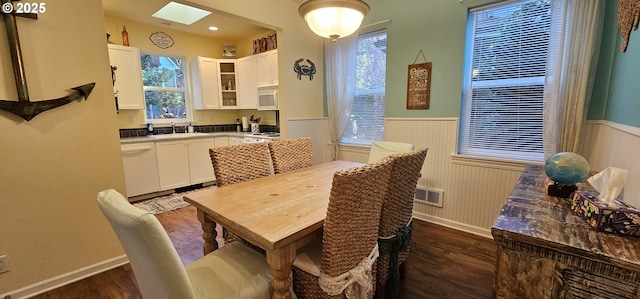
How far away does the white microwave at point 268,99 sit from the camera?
403 cm

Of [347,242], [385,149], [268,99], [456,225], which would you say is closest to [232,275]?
[347,242]

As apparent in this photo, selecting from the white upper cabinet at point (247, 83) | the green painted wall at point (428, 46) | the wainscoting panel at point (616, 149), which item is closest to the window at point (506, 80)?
the green painted wall at point (428, 46)

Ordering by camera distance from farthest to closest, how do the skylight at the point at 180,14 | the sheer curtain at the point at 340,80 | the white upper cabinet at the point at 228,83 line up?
the white upper cabinet at the point at 228,83, the skylight at the point at 180,14, the sheer curtain at the point at 340,80

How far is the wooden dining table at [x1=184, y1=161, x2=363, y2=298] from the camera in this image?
1.15 metres

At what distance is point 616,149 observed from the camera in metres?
1.60

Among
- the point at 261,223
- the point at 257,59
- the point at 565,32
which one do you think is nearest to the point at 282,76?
the point at 257,59

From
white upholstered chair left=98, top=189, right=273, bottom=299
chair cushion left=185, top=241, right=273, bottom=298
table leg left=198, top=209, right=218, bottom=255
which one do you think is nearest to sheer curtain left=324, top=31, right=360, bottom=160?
table leg left=198, top=209, right=218, bottom=255

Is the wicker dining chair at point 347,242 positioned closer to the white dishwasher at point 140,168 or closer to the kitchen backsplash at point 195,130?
the white dishwasher at point 140,168

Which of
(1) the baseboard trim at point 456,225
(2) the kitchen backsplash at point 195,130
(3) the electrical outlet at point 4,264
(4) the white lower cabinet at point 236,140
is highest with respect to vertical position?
(2) the kitchen backsplash at point 195,130

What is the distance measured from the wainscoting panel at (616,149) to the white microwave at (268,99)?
3.46 m

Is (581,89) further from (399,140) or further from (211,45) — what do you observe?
(211,45)

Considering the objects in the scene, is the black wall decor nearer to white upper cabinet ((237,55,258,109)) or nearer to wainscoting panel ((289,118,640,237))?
white upper cabinet ((237,55,258,109))

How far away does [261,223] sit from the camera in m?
1.21

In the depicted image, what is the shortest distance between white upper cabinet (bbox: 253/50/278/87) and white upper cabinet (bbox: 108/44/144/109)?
1.68m
